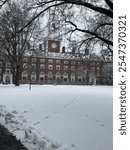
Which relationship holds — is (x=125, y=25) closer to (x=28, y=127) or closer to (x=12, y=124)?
(x=28, y=127)

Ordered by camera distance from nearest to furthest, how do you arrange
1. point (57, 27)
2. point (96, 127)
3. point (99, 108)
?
point (96, 127) → point (99, 108) → point (57, 27)

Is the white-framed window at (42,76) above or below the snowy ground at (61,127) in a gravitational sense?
above

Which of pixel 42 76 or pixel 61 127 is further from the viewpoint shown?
pixel 42 76

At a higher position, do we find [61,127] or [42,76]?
[42,76]

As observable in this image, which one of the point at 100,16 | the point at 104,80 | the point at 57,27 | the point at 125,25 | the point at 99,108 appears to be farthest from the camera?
the point at 104,80

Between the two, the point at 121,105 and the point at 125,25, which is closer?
the point at 121,105

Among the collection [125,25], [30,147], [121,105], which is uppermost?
[125,25]

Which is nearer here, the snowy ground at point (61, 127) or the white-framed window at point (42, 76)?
the snowy ground at point (61, 127)

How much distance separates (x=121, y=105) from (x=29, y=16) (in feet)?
45.0

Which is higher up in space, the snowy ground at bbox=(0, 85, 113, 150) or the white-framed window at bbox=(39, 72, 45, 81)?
the white-framed window at bbox=(39, 72, 45, 81)

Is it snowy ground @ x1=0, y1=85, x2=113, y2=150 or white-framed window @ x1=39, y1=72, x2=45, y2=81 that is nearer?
snowy ground @ x1=0, y1=85, x2=113, y2=150

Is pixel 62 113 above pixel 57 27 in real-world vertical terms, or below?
below

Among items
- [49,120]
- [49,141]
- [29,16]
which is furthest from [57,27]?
[49,141]

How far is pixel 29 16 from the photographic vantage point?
18516 millimetres
